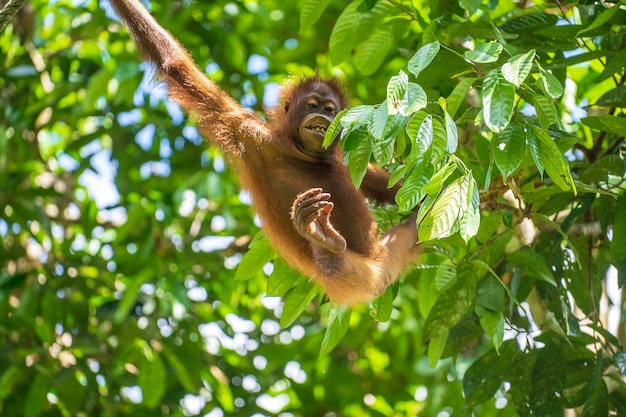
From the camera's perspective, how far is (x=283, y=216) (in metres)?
4.21

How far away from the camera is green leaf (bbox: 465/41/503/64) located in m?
2.95

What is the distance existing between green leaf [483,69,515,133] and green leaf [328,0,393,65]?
1.81 metres

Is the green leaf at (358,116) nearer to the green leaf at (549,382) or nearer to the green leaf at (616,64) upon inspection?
the green leaf at (616,64)

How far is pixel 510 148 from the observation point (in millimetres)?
2936

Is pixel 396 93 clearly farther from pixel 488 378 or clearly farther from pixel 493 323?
pixel 488 378

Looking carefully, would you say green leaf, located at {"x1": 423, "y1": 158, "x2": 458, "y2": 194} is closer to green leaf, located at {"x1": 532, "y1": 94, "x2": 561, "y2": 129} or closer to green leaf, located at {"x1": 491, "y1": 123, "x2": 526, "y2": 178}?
green leaf, located at {"x1": 491, "y1": 123, "x2": 526, "y2": 178}

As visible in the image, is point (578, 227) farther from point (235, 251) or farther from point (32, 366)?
point (32, 366)

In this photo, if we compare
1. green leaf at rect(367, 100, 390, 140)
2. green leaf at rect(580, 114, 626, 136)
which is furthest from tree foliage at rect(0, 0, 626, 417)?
green leaf at rect(367, 100, 390, 140)

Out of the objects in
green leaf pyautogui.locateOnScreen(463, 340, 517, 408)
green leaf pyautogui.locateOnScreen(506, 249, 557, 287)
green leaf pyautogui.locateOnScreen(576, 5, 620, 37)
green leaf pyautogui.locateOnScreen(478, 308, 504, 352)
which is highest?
green leaf pyautogui.locateOnScreen(576, 5, 620, 37)

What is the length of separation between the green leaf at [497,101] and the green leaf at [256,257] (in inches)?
67.4

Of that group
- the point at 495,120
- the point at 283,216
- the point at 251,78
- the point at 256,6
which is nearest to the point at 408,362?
the point at 251,78

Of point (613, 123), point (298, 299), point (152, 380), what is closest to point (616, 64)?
point (613, 123)

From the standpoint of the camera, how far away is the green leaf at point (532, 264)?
154 inches

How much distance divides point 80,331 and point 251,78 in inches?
93.9
